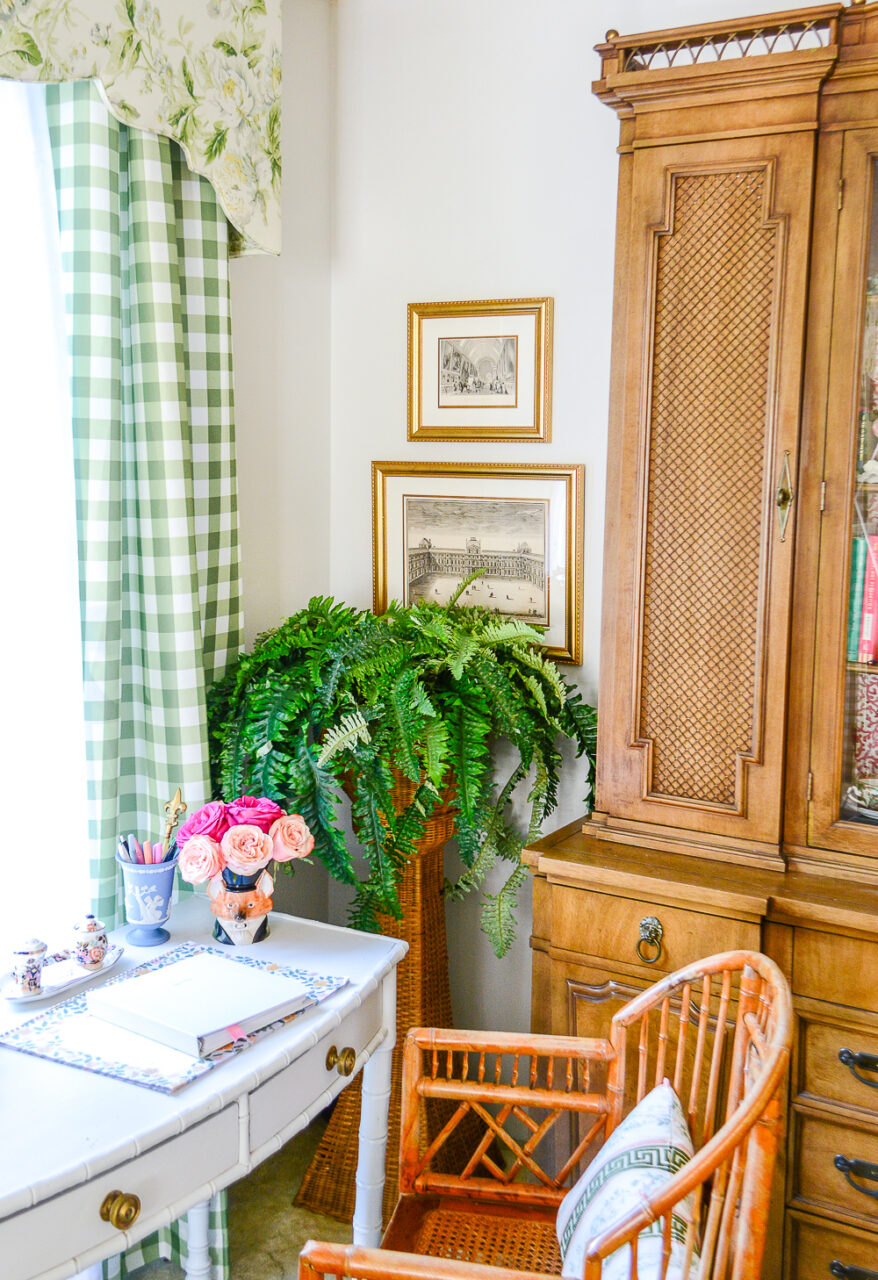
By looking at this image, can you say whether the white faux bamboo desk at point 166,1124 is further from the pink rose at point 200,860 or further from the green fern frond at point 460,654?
the green fern frond at point 460,654

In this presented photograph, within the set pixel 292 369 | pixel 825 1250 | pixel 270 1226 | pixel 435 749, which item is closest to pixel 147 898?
pixel 435 749

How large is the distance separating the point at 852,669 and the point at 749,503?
0.32m

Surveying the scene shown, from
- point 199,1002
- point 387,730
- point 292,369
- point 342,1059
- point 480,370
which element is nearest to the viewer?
point 199,1002

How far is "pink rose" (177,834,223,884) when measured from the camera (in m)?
1.71

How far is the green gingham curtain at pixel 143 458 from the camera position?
182 centimetres

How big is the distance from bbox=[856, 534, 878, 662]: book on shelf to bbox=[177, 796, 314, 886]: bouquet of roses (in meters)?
0.97

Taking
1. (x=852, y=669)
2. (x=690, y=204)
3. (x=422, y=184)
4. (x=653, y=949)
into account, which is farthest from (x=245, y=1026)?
(x=422, y=184)

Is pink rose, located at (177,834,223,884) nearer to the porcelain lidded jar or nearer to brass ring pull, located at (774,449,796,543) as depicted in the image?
the porcelain lidded jar

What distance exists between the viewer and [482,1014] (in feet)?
8.54

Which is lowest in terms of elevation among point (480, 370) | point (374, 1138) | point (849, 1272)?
point (849, 1272)

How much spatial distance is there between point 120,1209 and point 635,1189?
592mm

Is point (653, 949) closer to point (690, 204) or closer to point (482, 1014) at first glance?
point (482, 1014)

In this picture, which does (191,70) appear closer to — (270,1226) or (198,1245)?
(198,1245)

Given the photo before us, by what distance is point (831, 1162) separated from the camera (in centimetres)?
168
